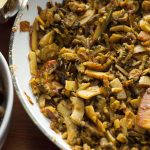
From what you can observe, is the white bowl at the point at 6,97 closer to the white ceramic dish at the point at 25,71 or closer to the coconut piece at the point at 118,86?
the white ceramic dish at the point at 25,71

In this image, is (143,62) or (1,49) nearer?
(143,62)

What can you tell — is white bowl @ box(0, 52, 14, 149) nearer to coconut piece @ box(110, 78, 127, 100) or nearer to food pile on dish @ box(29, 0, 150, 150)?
food pile on dish @ box(29, 0, 150, 150)

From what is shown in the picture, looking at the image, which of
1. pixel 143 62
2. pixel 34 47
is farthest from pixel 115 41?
pixel 34 47

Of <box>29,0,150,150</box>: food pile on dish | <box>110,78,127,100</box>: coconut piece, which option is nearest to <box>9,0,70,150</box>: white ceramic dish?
<box>29,0,150,150</box>: food pile on dish

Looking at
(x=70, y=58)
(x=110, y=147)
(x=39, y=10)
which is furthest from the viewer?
(x=39, y=10)

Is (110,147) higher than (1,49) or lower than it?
lower

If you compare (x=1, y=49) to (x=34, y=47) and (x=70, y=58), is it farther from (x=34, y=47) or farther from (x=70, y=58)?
(x=70, y=58)

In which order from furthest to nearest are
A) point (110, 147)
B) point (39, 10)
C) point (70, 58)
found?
1. point (39, 10)
2. point (70, 58)
3. point (110, 147)

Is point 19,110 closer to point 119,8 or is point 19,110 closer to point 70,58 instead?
point 70,58
